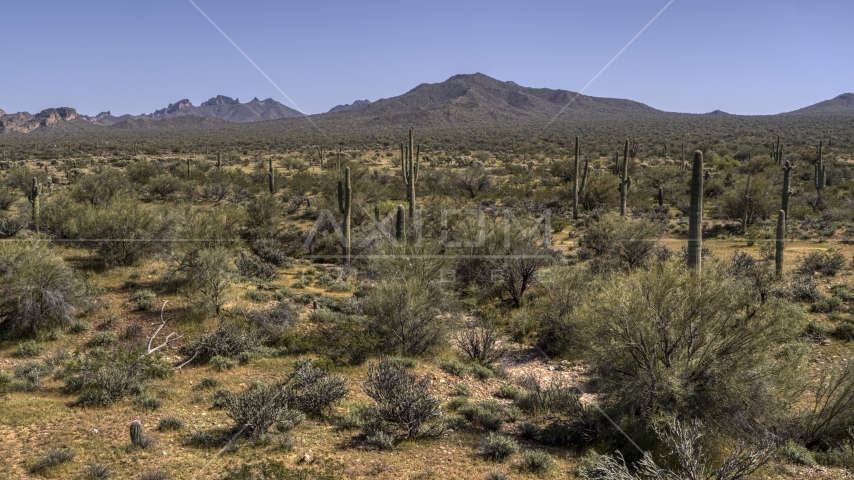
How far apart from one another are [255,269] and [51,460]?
10.4 m

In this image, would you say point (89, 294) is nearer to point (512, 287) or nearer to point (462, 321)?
point (462, 321)

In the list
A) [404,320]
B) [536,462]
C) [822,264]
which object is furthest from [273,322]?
[822,264]

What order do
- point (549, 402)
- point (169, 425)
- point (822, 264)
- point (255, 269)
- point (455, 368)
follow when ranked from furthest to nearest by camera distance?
point (822, 264)
point (255, 269)
point (455, 368)
point (549, 402)
point (169, 425)

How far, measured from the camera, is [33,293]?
1138 centimetres

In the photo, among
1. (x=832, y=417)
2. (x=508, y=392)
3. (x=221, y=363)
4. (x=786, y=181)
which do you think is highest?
(x=786, y=181)

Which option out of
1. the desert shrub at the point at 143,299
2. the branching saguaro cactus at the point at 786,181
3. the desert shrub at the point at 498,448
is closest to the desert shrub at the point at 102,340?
the desert shrub at the point at 143,299

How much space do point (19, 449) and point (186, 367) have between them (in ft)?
12.4

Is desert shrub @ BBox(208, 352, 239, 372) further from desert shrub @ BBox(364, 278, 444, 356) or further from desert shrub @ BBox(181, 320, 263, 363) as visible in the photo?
desert shrub @ BBox(364, 278, 444, 356)

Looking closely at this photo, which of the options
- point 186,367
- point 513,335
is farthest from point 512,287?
point 186,367

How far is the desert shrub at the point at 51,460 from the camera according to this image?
643 cm

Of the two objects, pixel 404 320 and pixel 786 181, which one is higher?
pixel 786 181

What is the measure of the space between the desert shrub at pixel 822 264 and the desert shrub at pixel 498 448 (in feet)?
46.5

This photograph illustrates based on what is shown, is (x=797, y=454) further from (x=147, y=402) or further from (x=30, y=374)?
(x=30, y=374)

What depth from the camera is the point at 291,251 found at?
830 inches
